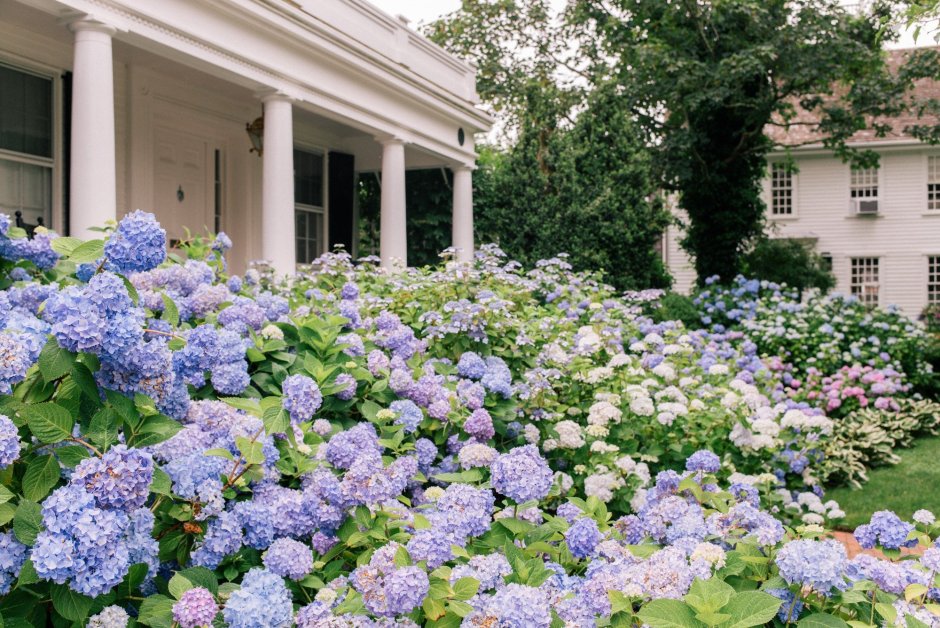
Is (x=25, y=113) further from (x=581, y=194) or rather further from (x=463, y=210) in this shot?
(x=581, y=194)

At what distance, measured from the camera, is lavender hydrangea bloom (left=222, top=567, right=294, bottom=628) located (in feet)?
5.00

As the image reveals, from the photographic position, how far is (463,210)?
46.3 feet

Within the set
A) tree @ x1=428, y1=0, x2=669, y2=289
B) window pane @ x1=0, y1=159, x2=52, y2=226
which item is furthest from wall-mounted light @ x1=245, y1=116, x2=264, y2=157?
tree @ x1=428, y1=0, x2=669, y2=289

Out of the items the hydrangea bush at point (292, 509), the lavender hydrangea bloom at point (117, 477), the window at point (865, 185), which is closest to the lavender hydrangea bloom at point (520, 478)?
the hydrangea bush at point (292, 509)

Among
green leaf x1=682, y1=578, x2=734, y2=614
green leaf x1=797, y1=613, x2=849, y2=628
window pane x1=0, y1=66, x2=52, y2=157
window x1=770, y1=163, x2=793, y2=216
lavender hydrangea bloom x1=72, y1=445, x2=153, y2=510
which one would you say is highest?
window x1=770, y1=163, x2=793, y2=216

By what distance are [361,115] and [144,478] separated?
32.4ft

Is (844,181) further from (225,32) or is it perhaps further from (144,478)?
(144,478)

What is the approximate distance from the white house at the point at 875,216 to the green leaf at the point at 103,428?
25.2 m

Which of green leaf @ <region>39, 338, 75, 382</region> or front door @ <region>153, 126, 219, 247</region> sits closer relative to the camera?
green leaf @ <region>39, 338, 75, 382</region>

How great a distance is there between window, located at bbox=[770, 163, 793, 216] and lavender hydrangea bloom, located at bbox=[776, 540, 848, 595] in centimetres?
2733

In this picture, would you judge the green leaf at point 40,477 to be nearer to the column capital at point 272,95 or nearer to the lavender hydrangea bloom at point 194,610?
the lavender hydrangea bloom at point 194,610

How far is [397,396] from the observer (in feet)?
10.3

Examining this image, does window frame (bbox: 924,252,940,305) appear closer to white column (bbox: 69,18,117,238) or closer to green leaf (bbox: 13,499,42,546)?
white column (bbox: 69,18,117,238)

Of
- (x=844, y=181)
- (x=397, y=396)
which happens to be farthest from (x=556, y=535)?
(x=844, y=181)
